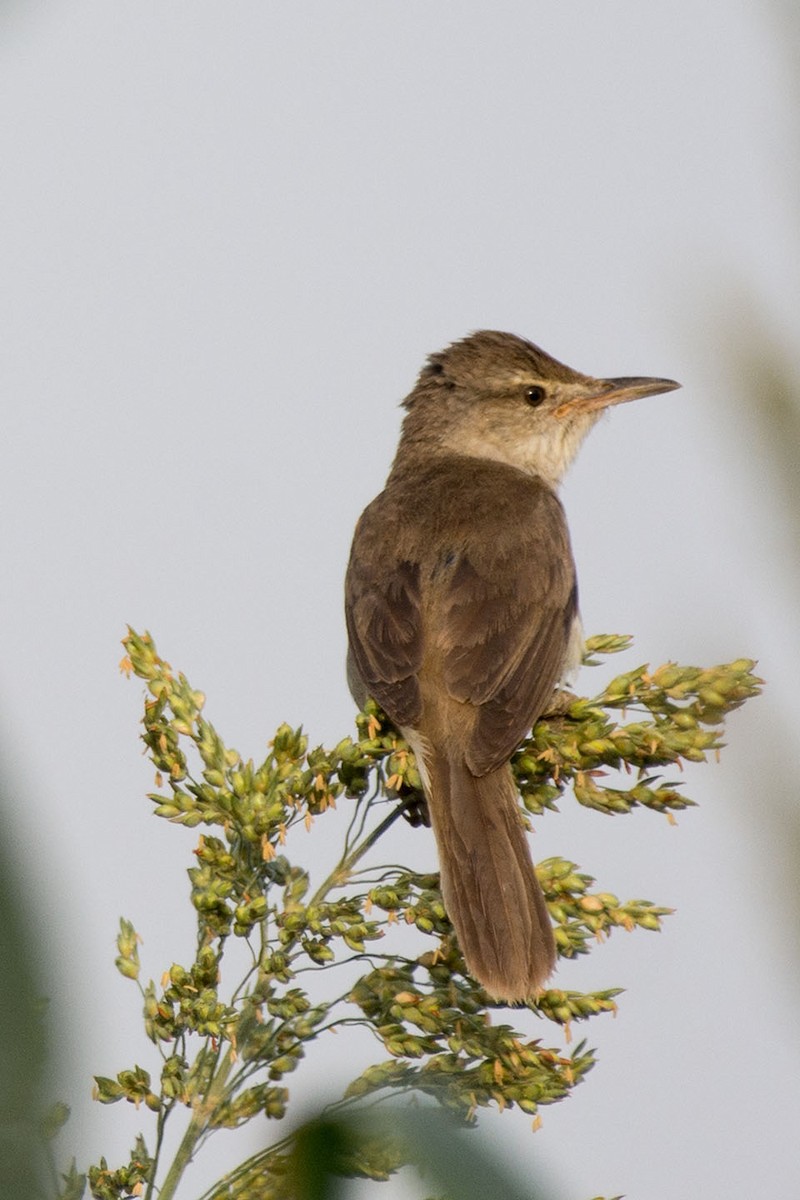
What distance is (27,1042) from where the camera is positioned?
71 centimetres

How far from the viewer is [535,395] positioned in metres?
5.94

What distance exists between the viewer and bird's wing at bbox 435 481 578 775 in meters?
3.83

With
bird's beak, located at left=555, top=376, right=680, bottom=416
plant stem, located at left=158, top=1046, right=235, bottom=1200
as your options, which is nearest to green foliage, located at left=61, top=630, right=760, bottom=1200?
plant stem, located at left=158, top=1046, right=235, bottom=1200

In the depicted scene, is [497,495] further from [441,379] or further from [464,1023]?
[464,1023]

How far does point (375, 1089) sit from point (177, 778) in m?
1.49

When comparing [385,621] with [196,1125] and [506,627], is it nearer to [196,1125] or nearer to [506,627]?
[506,627]

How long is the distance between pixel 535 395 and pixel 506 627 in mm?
2036

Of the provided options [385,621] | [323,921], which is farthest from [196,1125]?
[385,621]

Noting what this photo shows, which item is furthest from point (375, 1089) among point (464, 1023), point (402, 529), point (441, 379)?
point (441, 379)

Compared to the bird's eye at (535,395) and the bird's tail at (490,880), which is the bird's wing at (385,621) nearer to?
the bird's tail at (490,880)

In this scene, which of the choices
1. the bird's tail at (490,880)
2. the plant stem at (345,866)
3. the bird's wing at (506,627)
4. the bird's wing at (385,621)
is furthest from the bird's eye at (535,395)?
the plant stem at (345,866)

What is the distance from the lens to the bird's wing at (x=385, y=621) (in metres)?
3.96

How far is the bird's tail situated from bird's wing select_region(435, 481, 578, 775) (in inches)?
3.6

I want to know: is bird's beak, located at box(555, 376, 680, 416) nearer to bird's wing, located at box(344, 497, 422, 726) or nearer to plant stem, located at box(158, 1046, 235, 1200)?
bird's wing, located at box(344, 497, 422, 726)
